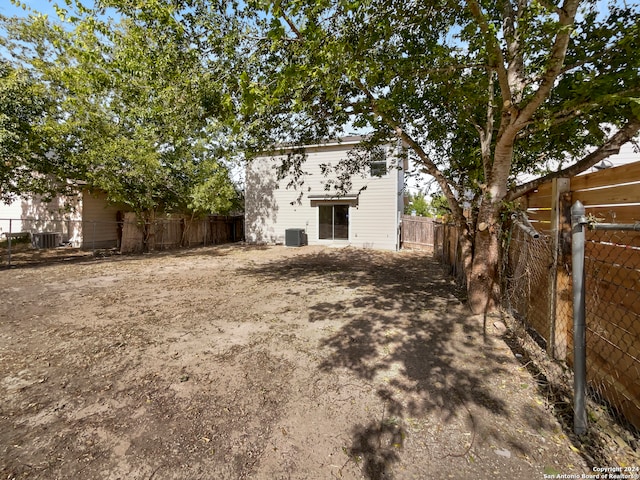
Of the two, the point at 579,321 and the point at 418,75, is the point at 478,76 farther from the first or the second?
the point at 579,321

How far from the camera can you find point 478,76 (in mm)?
4828

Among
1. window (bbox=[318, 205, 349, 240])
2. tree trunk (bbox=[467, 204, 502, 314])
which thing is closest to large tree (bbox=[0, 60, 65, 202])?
window (bbox=[318, 205, 349, 240])

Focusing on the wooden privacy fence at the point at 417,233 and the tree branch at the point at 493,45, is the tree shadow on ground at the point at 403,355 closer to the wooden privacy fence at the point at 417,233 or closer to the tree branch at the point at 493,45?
the tree branch at the point at 493,45

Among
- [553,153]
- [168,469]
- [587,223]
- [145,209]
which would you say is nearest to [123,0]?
[168,469]

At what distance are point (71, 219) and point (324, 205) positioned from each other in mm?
12202

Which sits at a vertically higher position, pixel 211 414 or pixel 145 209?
pixel 145 209

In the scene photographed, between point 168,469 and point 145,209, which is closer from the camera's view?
point 168,469

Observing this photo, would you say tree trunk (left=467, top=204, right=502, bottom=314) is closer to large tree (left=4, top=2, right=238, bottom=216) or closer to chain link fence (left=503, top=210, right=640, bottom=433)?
chain link fence (left=503, top=210, right=640, bottom=433)

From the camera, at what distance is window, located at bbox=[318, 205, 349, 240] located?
14.9m

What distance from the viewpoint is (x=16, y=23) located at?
1055 centimetres

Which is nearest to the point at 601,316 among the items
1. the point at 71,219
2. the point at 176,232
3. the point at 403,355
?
the point at 403,355

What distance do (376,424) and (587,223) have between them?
6.59 feet

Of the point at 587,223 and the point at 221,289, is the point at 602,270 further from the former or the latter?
the point at 221,289

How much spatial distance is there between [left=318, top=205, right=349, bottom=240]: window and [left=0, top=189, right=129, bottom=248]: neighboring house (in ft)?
31.3
